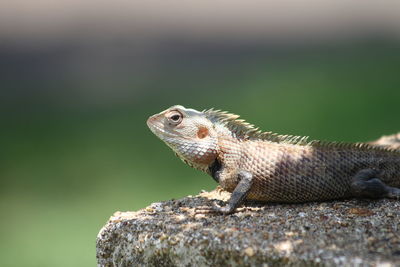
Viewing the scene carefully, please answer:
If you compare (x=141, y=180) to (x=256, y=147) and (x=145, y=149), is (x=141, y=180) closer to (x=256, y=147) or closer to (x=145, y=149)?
(x=145, y=149)

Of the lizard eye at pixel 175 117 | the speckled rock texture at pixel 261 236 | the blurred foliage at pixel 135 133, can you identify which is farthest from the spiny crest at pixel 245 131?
the blurred foliage at pixel 135 133

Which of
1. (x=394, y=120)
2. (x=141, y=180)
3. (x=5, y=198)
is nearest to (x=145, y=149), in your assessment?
(x=141, y=180)

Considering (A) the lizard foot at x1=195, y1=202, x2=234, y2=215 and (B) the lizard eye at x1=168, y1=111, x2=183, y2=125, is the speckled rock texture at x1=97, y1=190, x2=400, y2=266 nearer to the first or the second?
(A) the lizard foot at x1=195, y1=202, x2=234, y2=215

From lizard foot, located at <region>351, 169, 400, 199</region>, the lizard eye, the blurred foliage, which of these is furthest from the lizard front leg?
the blurred foliage

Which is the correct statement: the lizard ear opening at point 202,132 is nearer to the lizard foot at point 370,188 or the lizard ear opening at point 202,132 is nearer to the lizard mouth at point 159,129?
the lizard mouth at point 159,129

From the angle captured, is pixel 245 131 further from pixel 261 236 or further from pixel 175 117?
pixel 261 236

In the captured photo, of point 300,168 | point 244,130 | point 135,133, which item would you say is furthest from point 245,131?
Result: point 135,133

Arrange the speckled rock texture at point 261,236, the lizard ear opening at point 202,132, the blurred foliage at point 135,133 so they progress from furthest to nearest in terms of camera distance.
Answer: the blurred foliage at point 135,133
the lizard ear opening at point 202,132
the speckled rock texture at point 261,236
